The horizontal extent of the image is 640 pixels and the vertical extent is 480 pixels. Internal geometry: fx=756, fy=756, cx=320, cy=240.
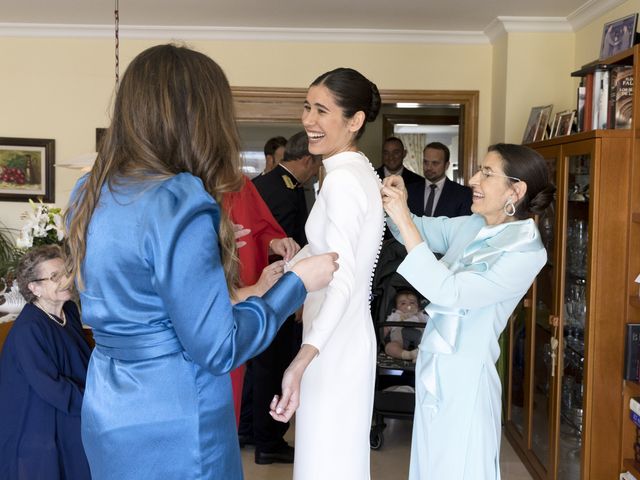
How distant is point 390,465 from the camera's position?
411cm

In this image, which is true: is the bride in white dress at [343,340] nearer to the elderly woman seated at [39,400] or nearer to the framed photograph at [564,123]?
the elderly woman seated at [39,400]

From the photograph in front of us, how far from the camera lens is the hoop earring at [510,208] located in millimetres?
2320

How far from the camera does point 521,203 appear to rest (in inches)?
92.4

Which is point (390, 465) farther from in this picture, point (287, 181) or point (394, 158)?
point (394, 158)

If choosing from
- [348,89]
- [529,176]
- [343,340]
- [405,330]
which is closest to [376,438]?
[405,330]

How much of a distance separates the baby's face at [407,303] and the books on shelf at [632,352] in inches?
65.9

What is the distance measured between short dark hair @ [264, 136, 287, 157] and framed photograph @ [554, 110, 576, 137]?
2.08 m

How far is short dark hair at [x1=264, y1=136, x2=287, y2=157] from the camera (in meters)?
5.33

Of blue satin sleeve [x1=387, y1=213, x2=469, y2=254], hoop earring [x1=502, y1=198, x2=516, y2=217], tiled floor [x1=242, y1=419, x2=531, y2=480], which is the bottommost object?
tiled floor [x1=242, y1=419, x2=531, y2=480]

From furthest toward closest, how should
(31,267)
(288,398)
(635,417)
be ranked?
(635,417)
(31,267)
(288,398)

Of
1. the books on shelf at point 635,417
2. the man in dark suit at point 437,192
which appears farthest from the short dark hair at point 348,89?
the man in dark suit at point 437,192

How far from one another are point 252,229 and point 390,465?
1.73 metres

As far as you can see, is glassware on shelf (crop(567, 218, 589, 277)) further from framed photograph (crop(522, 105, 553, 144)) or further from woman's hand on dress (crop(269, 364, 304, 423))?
woman's hand on dress (crop(269, 364, 304, 423))

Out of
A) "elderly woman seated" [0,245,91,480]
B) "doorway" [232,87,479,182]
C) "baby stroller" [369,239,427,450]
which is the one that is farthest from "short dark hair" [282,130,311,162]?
"elderly woman seated" [0,245,91,480]
